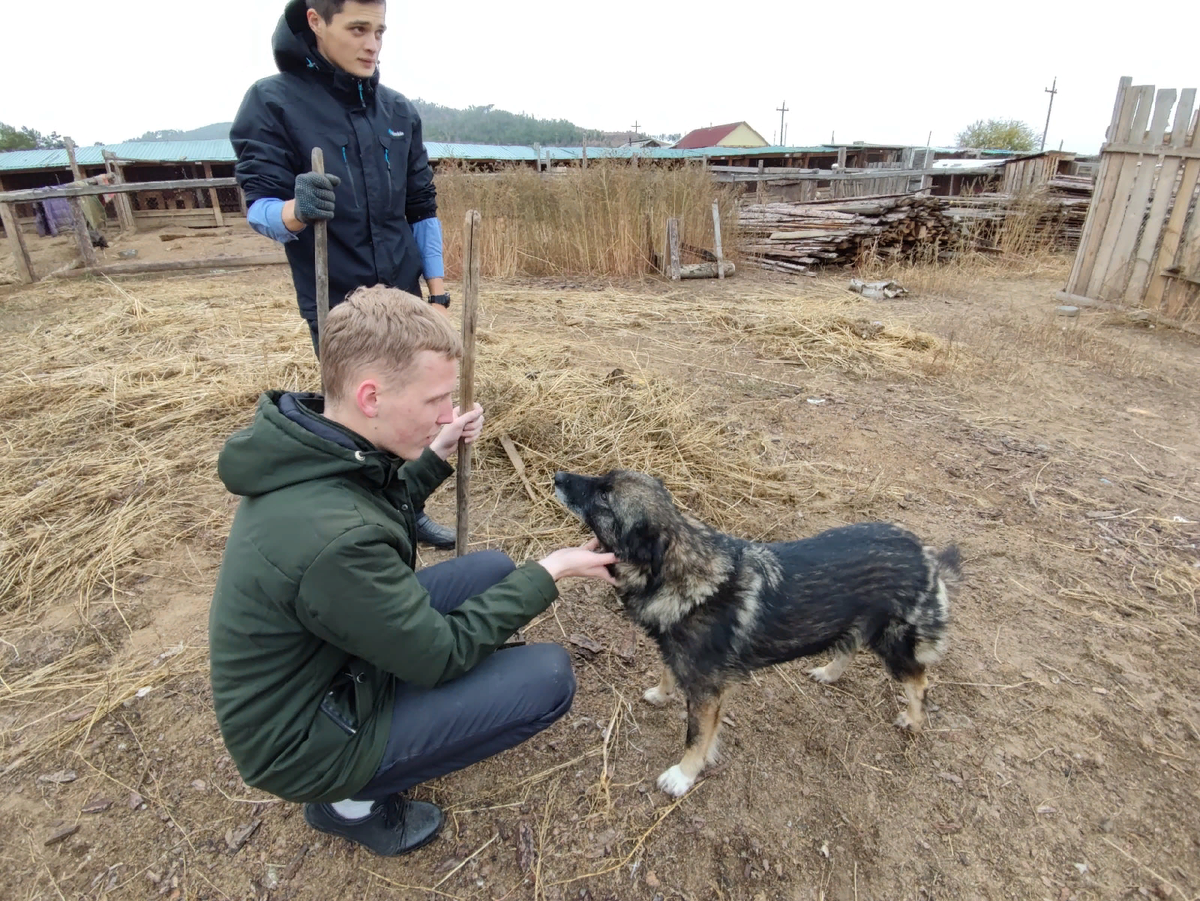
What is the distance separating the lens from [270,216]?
2.62 meters

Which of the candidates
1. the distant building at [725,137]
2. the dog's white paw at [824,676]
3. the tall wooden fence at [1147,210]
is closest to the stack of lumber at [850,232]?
the tall wooden fence at [1147,210]

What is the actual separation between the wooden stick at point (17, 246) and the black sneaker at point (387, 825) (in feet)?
42.8

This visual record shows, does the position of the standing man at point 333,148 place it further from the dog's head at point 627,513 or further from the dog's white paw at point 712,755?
the dog's white paw at point 712,755

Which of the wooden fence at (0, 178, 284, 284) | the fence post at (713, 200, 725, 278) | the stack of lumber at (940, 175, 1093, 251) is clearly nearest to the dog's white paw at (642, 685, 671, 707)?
the fence post at (713, 200, 725, 278)

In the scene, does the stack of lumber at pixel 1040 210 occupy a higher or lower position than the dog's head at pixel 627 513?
higher

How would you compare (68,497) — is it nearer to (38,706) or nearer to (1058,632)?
(38,706)

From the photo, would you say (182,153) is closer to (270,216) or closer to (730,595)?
(270,216)

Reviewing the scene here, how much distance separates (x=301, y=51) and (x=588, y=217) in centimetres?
906

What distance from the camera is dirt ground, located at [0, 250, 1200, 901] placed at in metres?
2.01

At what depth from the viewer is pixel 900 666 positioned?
8.00 feet

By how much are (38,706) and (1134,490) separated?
20.9 feet

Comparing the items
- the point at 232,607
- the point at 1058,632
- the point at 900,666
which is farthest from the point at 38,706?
the point at 1058,632

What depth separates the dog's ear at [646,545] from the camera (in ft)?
7.12

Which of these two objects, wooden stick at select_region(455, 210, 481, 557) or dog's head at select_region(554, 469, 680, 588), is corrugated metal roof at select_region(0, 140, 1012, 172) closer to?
wooden stick at select_region(455, 210, 481, 557)
